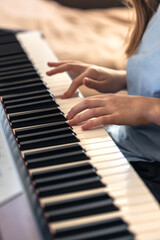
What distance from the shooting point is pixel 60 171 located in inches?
32.0

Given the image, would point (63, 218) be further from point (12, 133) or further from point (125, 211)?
point (12, 133)

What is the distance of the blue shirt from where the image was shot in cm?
116

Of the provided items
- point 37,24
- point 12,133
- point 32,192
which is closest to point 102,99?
point 12,133

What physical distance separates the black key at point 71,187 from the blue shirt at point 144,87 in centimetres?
40

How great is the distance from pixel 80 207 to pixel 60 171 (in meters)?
0.11

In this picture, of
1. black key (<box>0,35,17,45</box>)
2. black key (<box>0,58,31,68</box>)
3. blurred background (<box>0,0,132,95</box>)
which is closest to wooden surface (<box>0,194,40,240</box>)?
black key (<box>0,58,31,68</box>)

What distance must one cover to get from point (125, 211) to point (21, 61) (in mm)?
788

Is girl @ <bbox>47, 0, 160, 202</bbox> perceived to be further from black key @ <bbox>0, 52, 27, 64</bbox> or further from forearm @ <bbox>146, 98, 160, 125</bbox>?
black key @ <bbox>0, 52, 27, 64</bbox>

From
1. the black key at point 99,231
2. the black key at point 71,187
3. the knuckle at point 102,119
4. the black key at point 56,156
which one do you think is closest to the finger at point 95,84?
the knuckle at point 102,119

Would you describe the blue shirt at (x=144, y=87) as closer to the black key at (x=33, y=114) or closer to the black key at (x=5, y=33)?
the black key at (x=33, y=114)

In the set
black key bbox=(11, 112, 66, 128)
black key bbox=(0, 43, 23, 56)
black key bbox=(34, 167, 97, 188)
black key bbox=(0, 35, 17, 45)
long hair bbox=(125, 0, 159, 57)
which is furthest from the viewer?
black key bbox=(0, 35, 17, 45)

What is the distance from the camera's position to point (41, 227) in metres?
0.70

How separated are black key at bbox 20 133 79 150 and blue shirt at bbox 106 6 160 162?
0.93ft

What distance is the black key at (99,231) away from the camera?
666 mm
